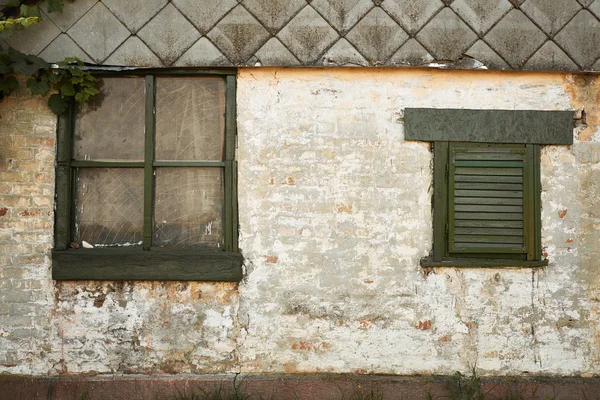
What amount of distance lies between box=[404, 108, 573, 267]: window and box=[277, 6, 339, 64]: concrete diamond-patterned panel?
0.82m

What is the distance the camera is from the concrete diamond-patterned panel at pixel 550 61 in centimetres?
428

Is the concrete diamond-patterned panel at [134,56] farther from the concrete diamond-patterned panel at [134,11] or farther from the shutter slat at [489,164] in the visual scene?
the shutter slat at [489,164]

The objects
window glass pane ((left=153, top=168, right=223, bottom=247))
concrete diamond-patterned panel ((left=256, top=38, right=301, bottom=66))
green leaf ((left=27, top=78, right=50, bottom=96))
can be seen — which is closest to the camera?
green leaf ((left=27, top=78, right=50, bottom=96))

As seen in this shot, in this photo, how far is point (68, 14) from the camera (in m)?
4.31

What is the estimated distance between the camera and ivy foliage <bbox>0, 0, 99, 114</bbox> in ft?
13.5

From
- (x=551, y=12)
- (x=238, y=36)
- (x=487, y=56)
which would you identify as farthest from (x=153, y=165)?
(x=551, y=12)

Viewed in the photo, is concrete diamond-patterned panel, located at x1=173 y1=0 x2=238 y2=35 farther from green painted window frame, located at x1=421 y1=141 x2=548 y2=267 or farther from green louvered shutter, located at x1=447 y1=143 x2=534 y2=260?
green louvered shutter, located at x1=447 y1=143 x2=534 y2=260

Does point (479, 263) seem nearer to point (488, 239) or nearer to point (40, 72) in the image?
point (488, 239)

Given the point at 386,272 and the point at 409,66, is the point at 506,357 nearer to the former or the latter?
the point at 386,272

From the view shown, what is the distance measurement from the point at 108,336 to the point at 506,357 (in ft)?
9.92

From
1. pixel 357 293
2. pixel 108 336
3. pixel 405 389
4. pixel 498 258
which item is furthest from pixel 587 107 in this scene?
pixel 108 336

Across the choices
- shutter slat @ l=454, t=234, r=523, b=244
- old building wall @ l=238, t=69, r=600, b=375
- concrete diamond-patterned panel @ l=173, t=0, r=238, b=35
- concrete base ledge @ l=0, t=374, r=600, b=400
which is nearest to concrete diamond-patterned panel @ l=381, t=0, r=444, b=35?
old building wall @ l=238, t=69, r=600, b=375

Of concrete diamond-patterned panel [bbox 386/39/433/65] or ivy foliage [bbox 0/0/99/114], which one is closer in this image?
ivy foliage [bbox 0/0/99/114]

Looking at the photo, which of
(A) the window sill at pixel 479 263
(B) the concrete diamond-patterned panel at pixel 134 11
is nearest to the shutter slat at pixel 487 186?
(A) the window sill at pixel 479 263
